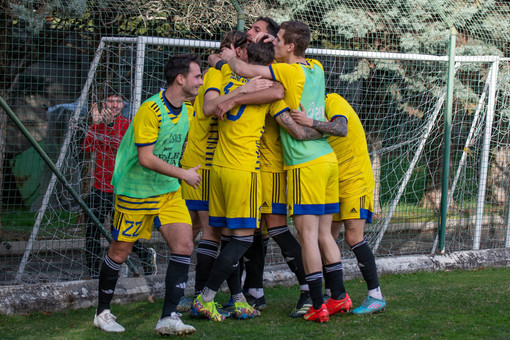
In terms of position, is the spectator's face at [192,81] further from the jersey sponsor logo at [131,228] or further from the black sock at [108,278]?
the black sock at [108,278]

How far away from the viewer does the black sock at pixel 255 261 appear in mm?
5605

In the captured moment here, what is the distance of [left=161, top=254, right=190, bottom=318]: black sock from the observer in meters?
4.66

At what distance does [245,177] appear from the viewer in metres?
4.94

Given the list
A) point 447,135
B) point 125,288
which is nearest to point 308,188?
point 125,288

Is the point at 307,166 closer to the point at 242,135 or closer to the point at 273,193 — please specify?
the point at 273,193

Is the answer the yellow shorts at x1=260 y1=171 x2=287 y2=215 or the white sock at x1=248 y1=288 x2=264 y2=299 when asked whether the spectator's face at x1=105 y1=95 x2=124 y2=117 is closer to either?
the yellow shorts at x1=260 y1=171 x2=287 y2=215

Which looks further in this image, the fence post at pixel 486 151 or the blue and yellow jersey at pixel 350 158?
the fence post at pixel 486 151

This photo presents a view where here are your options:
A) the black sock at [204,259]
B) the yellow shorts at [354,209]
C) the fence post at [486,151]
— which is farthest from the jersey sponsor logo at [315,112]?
the fence post at [486,151]

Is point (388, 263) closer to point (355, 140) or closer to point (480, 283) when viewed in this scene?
point (480, 283)

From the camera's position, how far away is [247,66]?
16.6ft

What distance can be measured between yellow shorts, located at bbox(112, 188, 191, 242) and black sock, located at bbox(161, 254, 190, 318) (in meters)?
0.29

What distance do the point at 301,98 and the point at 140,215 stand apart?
1.56 metres

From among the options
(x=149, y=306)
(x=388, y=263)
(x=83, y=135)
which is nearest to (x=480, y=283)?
(x=388, y=263)

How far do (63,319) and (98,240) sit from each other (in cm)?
144
